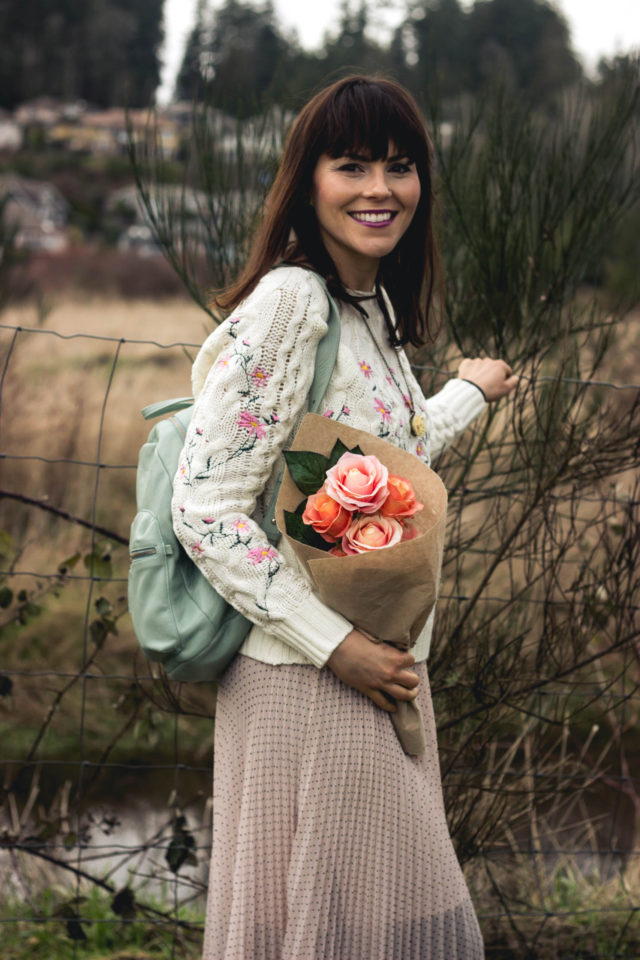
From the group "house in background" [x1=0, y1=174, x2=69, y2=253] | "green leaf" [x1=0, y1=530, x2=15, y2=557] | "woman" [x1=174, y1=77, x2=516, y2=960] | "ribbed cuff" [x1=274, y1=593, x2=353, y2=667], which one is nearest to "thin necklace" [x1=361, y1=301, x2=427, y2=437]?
"woman" [x1=174, y1=77, x2=516, y2=960]

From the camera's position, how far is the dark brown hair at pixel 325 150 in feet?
4.99

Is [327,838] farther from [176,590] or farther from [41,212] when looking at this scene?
[41,212]

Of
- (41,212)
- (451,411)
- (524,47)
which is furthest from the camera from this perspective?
(41,212)

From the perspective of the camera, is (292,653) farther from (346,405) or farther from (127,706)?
(127,706)

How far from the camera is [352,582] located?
4.49ft

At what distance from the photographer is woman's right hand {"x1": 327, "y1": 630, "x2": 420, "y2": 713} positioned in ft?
4.70

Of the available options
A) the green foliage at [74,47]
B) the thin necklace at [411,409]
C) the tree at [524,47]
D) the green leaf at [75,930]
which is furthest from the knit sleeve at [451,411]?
the green foliage at [74,47]

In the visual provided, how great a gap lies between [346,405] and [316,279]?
0.19 m

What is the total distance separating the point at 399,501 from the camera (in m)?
1.39

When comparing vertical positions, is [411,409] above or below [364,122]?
below

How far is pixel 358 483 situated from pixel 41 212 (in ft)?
102

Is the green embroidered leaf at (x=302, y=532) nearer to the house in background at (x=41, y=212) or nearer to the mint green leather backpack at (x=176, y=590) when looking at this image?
the mint green leather backpack at (x=176, y=590)

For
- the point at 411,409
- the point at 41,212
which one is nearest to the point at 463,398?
the point at 411,409

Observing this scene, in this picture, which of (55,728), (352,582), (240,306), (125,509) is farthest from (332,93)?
(125,509)
